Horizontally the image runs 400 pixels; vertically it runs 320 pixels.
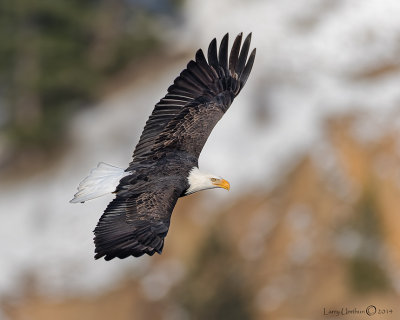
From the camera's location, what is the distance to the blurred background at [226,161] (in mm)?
18969

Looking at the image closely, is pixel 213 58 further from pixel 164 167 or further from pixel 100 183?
pixel 100 183

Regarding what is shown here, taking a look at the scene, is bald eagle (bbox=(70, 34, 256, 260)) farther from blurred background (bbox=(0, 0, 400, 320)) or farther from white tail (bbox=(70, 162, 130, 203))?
blurred background (bbox=(0, 0, 400, 320))

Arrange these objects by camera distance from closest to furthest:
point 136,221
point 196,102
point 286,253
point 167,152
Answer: point 136,221
point 167,152
point 196,102
point 286,253

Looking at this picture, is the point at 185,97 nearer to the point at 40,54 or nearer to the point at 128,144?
the point at 128,144

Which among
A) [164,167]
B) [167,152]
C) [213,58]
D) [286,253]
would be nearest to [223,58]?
[213,58]

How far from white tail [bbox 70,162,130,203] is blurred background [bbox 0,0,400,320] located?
8002 millimetres

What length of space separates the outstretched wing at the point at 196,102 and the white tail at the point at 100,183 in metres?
0.37

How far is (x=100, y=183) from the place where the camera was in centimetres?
1015

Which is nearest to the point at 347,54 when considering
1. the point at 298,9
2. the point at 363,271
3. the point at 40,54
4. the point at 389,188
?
the point at 298,9

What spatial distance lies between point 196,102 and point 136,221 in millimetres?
2214

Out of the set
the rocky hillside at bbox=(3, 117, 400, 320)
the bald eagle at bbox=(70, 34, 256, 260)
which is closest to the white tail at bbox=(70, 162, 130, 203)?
the bald eagle at bbox=(70, 34, 256, 260)

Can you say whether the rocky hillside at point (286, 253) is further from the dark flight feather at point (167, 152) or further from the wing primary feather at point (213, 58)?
the wing primary feather at point (213, 58)

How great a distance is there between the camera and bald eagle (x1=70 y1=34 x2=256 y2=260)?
9.29m

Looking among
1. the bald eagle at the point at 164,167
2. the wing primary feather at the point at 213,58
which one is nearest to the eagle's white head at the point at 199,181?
the bald eagle at the point at 164,167
